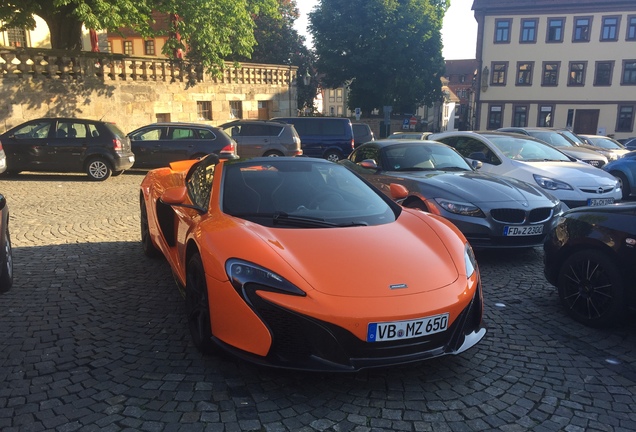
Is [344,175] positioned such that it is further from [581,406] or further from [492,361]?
[581,406]

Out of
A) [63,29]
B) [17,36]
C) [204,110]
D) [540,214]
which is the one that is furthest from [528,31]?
[540,214]

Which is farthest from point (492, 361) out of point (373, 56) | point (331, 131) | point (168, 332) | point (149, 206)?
point (373, 56)

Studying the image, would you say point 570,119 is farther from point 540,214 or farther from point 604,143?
point 540,214

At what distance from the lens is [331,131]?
65.6 feet

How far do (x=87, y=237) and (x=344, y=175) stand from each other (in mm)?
4407

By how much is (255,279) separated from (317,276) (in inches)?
15.0

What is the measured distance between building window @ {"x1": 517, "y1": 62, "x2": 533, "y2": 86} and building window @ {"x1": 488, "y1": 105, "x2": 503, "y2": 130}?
270cm

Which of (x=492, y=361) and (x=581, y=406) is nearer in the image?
(x=581, y=406)

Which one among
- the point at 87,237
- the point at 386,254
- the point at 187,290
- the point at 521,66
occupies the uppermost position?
the point at 521,66

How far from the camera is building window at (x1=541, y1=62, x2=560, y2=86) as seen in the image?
44.0 m

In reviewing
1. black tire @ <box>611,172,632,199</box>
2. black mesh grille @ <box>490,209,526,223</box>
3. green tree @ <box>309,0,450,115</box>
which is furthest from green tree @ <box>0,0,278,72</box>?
green tree @ <box>309,0,450,115</box>

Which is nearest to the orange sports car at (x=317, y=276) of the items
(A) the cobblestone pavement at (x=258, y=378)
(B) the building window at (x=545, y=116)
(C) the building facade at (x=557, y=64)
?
(A) the cobblestone pavement at (x=258, y=378)

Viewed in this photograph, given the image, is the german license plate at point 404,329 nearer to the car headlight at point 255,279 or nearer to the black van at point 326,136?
the car headlight at point 255,279

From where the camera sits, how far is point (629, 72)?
140ft
